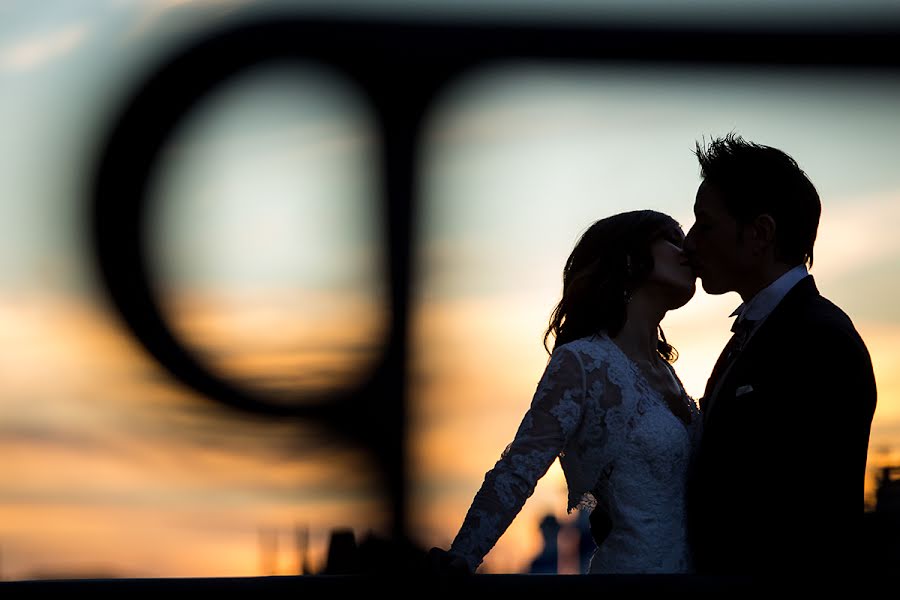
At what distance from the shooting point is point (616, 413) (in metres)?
2.46

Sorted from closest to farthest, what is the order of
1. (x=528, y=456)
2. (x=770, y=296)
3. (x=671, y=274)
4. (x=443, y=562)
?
1. (x=443, y=562)
2. (x=528, y=456)
3. (x=770, y=296)
4. (x=671, y=274)

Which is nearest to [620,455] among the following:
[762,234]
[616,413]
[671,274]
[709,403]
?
[616,413]

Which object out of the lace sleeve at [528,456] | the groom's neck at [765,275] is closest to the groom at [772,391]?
the groom's neck at [765,275]

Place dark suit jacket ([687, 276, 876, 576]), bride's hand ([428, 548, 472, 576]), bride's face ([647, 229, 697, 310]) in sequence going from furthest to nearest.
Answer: bride's face ([647, 229, 697, 310]) < dark suit jacket ([687, 276, 876, 576]) < bride's hand ([428, 548, 472, 576])

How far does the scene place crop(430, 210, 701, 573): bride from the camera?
2303 mm

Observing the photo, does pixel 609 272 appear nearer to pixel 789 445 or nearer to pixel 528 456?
pixel 528 456

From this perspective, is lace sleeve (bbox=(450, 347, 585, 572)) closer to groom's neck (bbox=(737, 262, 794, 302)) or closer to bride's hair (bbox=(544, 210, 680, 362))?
bride's hair (bbox=(544, 210, 680, 362))

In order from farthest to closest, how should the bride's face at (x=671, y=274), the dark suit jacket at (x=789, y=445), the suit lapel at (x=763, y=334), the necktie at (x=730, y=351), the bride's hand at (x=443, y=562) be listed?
1. the bride's face at (x=671, y=274)
2. the necktie at (x=730, y=351)
3. the suit lapel at (x=763, y=334)
4. the dark suit jacket at (x=789, y=445)
5. the bride's hand at (x=443, y=562)

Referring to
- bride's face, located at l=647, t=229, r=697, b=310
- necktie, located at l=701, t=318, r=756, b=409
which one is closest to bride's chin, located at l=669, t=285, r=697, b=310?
bride's face, located at l=647, t=229, r=697, b=310

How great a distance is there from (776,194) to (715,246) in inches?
6.4

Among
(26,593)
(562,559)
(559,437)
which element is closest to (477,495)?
(559,437)

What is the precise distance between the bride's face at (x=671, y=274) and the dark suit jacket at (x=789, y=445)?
0.27 m

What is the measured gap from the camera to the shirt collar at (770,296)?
236 centimetres

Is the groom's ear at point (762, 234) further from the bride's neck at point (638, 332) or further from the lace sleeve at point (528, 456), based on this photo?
the lace sleeve at point (528, 456)
